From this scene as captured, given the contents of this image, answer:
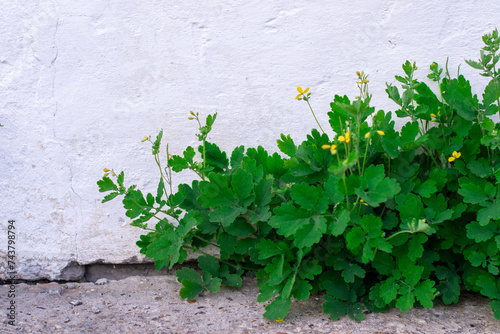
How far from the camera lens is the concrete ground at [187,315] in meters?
1.66

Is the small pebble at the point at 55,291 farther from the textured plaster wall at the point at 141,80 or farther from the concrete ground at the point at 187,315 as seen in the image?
the textured plaster wall at the point at 141,80

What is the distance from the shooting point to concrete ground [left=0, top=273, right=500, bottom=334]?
166cm

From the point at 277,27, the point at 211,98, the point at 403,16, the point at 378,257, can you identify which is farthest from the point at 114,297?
the point at 403,16

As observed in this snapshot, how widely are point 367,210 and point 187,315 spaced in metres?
0.90

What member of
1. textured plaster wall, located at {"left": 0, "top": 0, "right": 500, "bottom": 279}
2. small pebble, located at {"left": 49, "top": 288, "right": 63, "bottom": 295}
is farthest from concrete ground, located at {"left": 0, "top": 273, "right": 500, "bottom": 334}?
textured plaster wall, located at {"left": 0, "top": 0, "right": 500, "bottom": 279}

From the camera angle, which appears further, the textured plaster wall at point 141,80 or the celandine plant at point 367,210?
the textured plaster wall at point 141,80

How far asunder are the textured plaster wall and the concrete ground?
0.28 m

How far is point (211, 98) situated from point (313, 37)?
2.04 feet

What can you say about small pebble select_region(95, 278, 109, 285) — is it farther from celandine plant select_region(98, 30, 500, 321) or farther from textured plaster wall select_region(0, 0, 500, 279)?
celandine plant select_region(98, 30, 500, 321)

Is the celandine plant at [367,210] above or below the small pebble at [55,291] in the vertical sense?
above

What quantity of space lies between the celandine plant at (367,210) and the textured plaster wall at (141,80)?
0.29 metres

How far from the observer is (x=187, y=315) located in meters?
1.84

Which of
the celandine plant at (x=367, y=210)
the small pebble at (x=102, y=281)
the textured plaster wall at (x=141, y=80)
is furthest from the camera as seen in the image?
the small pebble at (x=102, y=281)

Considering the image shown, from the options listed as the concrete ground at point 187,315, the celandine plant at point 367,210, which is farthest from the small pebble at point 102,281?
the celandine plant at point 367,210
